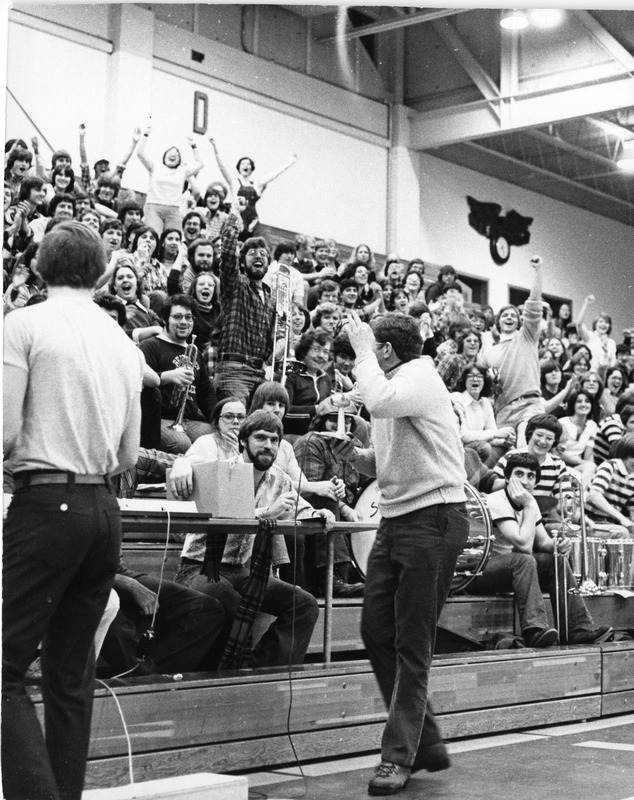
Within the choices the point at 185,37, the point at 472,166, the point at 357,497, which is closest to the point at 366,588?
the point at 357,497

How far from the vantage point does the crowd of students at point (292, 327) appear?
14.3ft

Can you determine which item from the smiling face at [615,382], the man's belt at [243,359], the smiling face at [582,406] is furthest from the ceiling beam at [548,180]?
the smiling face at [615,382]

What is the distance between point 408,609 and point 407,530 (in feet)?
0.71

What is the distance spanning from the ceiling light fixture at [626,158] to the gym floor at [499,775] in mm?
2295

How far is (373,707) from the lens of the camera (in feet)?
12.9

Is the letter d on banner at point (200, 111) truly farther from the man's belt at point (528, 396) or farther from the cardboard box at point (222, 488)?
the cardboard box at point (222, 488)

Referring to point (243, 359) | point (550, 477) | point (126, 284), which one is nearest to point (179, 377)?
point (243, 359)

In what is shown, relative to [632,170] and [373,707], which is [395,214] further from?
[373,707]

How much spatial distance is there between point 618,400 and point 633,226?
266 centimetres

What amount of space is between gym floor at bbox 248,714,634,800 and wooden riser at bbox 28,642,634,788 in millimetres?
88

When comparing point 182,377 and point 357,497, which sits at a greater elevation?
point 182,377

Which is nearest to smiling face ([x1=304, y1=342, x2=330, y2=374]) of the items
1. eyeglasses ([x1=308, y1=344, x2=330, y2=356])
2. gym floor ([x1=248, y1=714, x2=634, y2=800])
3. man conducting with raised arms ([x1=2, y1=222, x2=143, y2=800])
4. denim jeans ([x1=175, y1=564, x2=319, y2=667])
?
eyeglasses ([x1=308, y1=344, x2=330, y2=356])

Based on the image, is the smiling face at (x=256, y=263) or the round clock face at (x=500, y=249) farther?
the round clock face at (x=500, y=249)

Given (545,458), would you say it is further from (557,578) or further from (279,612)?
(279,612)
